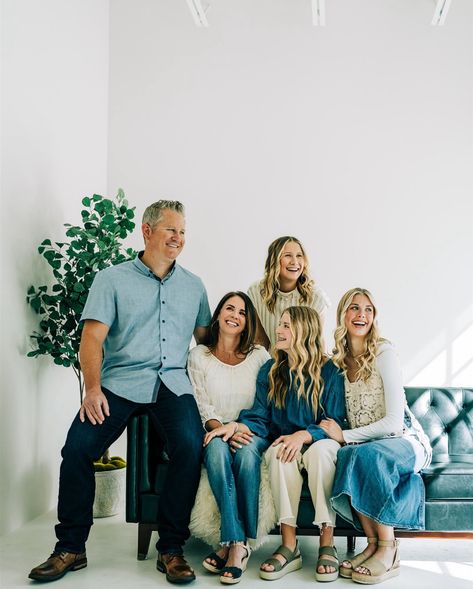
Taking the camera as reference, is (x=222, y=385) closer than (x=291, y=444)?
No

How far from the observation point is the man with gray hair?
9.64ft

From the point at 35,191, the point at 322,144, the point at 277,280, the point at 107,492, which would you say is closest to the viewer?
the point at 277,280

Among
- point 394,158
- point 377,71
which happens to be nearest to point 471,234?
point 394,158

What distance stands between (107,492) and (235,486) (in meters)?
1.20

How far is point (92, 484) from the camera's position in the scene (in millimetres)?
2994

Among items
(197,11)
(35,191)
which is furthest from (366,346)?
(197,11)

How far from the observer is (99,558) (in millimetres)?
3129

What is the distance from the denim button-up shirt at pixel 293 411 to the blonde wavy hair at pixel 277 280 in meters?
0.52

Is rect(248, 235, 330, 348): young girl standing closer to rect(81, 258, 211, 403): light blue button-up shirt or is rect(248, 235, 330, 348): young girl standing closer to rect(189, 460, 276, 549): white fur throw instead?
rect(81, 258, 211, 403): light blue button-up shirt

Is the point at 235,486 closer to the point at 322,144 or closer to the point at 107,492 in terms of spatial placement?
the point at 107,492

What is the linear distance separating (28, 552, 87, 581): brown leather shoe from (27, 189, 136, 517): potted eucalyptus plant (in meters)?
0.92

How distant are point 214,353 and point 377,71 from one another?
2.36 meters

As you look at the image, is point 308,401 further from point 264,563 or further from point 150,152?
point 150,152

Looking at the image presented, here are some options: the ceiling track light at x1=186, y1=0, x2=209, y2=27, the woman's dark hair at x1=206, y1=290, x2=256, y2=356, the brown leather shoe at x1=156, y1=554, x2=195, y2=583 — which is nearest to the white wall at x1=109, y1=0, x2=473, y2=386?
the ceiling track light at x1=186, y1=0, x2=209, y2=27
